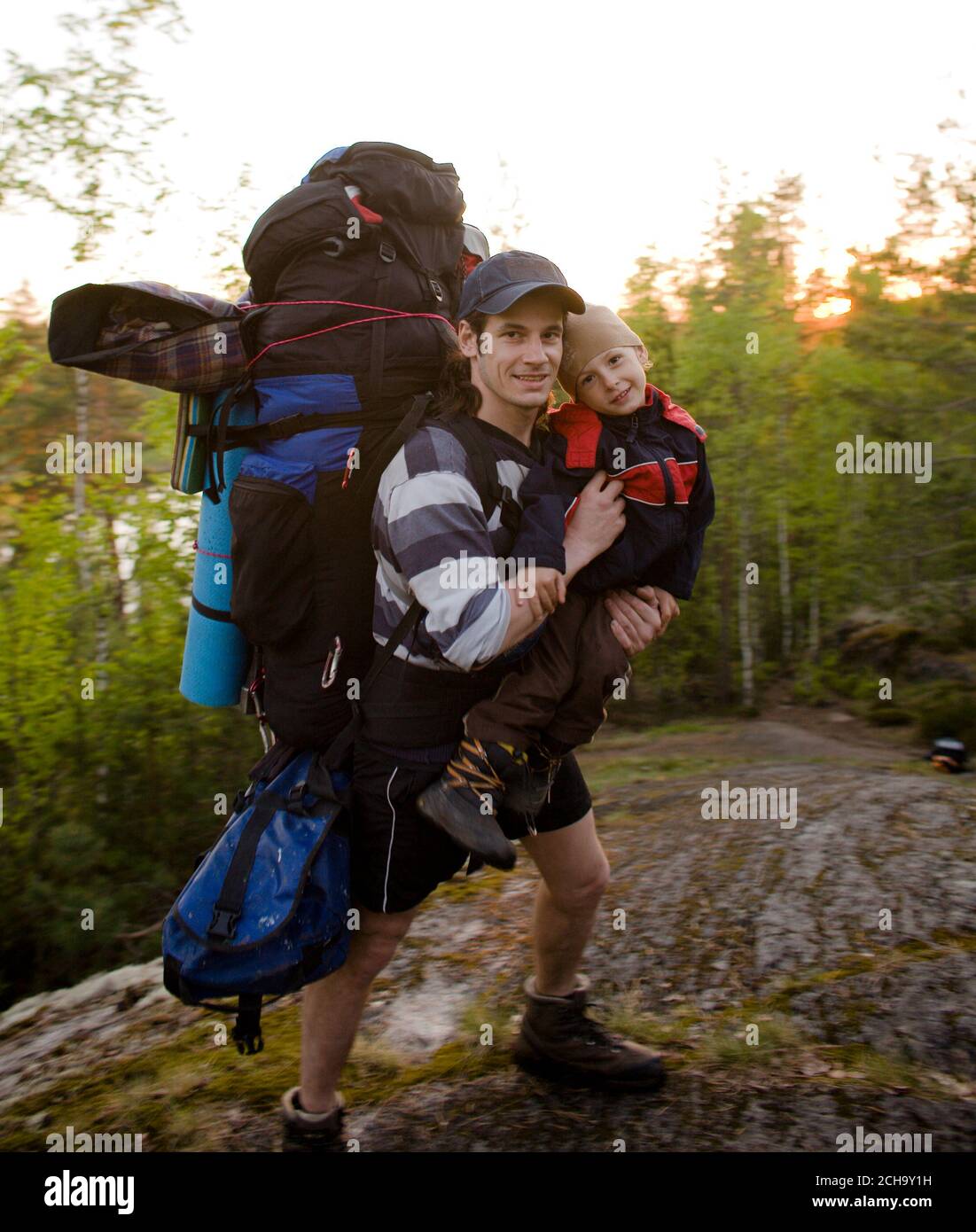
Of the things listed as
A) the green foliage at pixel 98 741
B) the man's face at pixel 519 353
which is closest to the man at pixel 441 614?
the man's face at pixel 519 353

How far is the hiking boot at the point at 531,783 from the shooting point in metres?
2.30

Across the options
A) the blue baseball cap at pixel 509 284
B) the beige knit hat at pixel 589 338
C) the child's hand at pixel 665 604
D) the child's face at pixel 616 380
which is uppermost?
the blue baseball cap at pixel 509 284

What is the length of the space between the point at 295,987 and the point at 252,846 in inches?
13.2

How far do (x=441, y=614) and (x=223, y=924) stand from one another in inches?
34.7

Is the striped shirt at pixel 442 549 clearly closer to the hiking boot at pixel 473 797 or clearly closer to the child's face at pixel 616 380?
the hiking boot at pixel 473 797

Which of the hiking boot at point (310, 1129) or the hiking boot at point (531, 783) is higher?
the hiking boot at point (531, 783)

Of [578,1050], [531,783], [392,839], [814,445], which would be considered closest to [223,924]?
[392,839]

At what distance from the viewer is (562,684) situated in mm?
2293

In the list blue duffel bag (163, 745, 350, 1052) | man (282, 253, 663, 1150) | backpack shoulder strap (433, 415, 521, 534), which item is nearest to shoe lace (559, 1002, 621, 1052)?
man (282, 253, 663, 1150)

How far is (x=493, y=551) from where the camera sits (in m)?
2.15

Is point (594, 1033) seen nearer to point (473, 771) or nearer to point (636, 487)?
point (473, 771)

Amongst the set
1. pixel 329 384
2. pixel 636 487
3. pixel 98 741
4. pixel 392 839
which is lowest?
pixel 98 741
